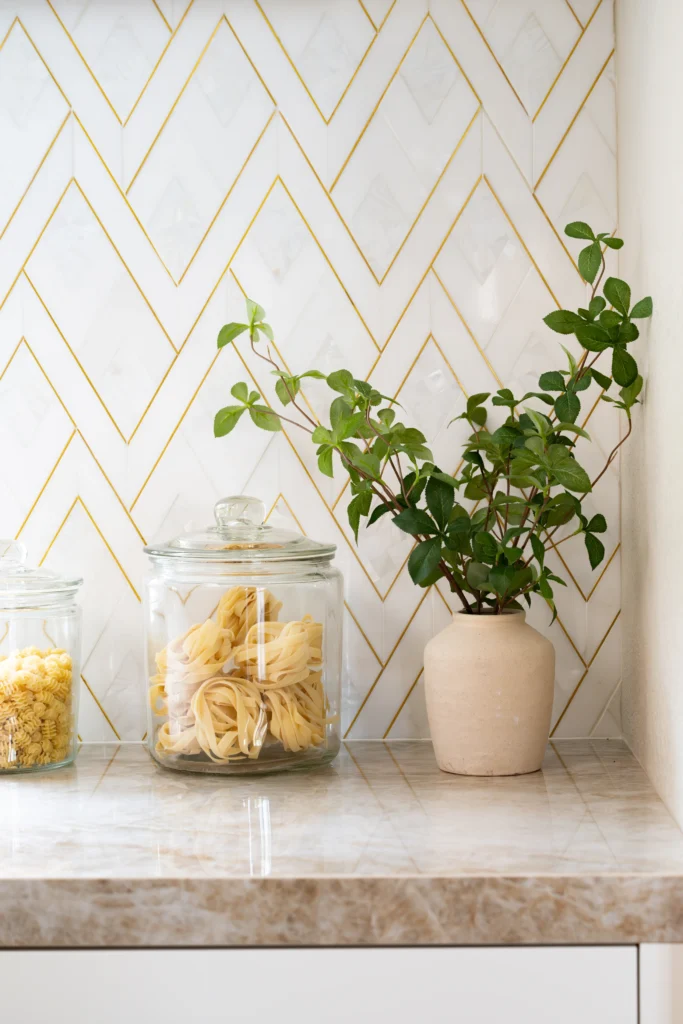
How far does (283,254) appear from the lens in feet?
4.14

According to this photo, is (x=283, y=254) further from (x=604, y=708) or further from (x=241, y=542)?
(x=604, y=708)

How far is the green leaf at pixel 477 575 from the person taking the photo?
109 cm

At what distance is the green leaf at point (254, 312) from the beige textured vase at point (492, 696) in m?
0.44

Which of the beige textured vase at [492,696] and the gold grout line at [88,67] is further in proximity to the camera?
the gold grout line at [88,67]

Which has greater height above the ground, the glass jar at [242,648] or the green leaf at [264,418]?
the green leaf at [264,418]

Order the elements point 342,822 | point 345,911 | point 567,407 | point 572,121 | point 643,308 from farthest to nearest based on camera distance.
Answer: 1. point 572,121
2. point 567,407
3. point 643,308
4. point 342,822
5. point 345,911

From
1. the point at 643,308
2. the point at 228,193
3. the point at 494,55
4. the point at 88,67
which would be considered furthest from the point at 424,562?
the point at 88,67

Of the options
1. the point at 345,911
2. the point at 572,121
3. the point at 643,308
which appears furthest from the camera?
the point at 572,121

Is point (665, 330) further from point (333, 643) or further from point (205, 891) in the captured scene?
point (205, 891)

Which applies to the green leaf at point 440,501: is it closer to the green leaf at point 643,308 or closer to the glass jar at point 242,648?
the glass jar at point 242,648

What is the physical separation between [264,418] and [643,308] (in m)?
0.46

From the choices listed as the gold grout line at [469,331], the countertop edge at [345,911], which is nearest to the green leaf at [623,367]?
the gold grout line at [469,331]

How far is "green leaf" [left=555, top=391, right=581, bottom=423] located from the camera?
3.66 feet

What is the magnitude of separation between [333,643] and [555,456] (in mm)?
338
